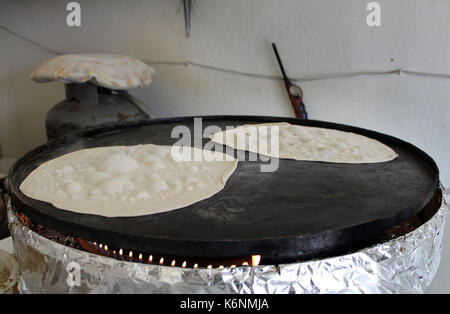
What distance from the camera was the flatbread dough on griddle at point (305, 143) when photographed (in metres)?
1.51

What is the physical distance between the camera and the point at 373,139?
171cm

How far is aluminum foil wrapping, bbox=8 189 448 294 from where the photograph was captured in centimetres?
91

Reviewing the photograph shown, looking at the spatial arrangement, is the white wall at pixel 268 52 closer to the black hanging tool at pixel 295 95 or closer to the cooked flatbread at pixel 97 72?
the black hanging tool at pixel 295 95

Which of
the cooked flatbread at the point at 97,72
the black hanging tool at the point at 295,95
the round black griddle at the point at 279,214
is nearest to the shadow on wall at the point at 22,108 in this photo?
the cooked flatbread at the point at 97,72

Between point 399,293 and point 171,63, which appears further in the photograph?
point 171,63

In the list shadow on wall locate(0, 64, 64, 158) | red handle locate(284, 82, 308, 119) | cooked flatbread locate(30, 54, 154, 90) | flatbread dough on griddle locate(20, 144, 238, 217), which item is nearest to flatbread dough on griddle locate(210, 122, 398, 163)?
flatbread dough on griddle locate(20, 144, 238, 217)

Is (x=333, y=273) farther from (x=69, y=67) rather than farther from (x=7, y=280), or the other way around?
(x=69, y=67)

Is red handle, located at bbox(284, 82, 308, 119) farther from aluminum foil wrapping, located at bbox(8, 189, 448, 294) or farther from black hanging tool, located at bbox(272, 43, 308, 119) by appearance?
aluminum foil wrapping, located at bbox(8, 189, 448, 294)

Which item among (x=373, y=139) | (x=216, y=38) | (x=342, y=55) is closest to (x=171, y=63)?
(x=216, y=38)

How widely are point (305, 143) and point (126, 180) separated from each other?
0.75 m

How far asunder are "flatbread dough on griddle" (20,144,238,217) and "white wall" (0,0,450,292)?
0.83 m

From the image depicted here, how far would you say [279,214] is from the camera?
3.56 feet

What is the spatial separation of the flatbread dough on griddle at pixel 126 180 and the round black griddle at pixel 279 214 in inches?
1.4

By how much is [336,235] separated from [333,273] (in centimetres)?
9
